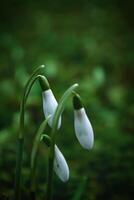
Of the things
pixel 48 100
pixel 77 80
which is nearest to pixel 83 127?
pixel 48 100

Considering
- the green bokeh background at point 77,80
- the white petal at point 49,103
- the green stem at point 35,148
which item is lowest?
the green bokeh background at point 77,80

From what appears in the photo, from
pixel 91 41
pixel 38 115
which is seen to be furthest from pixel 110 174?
pixel 91 41

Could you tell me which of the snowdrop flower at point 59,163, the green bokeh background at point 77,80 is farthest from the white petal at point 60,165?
the green bokeh background at point 77,80

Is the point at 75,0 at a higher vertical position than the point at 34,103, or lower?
higher

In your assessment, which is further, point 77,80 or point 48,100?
point 77,80

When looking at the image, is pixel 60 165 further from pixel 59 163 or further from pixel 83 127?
pixel 83 127

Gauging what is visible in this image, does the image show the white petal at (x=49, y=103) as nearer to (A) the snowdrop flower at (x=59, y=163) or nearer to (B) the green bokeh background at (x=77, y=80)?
(A) the snowdrop flower at (x=59, y=163)

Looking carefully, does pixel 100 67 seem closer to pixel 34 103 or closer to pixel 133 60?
pixel 133 60

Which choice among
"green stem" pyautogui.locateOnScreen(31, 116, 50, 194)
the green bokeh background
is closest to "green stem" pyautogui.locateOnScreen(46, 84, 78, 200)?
"green stem" pyautogui.locateOnScreen(31, 116, 50, 194)
